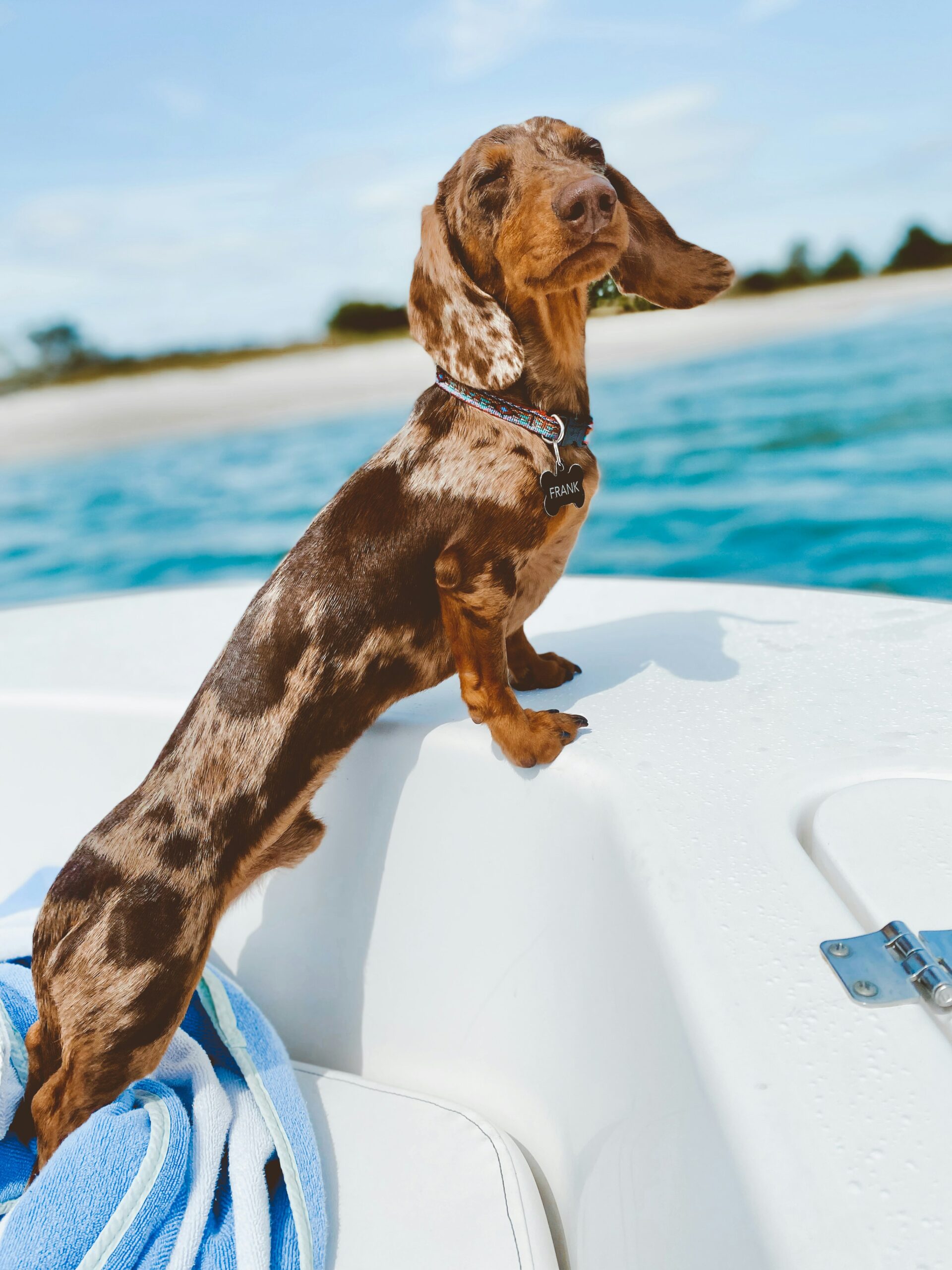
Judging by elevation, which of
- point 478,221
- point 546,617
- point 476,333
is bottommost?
point 546,617

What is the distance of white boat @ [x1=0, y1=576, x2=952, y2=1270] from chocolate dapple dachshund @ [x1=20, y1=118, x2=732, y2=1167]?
0.13 meters

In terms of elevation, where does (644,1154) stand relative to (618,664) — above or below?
below

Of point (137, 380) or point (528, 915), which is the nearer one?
point (528, 915)

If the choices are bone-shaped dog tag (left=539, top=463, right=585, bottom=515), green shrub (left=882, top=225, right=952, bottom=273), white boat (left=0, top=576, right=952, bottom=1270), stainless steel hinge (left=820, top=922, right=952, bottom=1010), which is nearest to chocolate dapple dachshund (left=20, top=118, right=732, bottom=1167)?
bone-shaped dog tag (left=539, top=463, right=585, bottom=515)

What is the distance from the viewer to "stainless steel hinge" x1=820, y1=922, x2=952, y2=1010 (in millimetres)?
677

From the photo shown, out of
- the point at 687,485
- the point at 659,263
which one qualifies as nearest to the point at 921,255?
the point at 687,485

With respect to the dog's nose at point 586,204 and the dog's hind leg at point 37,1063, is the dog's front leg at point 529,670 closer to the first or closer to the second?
the dog's nose at point 586,204

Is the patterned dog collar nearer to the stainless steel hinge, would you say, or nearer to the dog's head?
the dog's head

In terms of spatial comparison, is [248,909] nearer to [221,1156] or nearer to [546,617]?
[221,1156]

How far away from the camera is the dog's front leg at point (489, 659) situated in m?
1.08

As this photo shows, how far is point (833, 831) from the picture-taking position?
880 mm

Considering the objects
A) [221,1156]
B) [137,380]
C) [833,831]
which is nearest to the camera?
[833,831]

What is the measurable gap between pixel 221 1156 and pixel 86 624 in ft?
3.62

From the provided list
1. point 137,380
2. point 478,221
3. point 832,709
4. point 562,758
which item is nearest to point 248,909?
point 562,758
